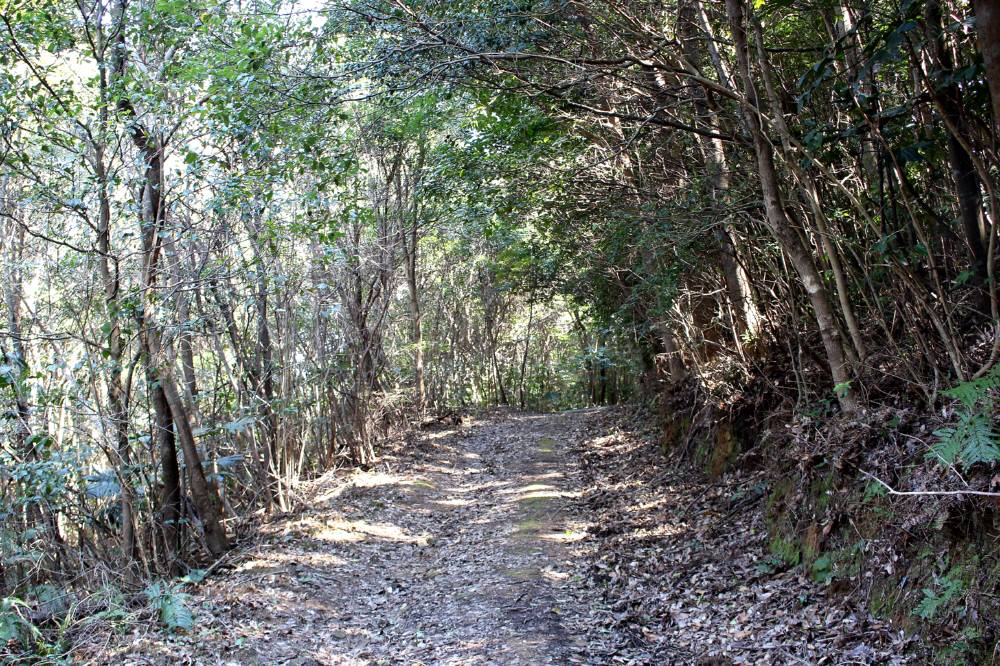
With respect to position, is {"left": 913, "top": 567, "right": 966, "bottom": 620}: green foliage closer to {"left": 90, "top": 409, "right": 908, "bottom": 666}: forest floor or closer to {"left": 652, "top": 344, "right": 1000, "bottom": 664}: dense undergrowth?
{"left": 652, "top": 344, "right": 1000, "bottom": 664}: dense undergrowth

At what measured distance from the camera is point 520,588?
7129 mm

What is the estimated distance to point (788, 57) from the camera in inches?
316

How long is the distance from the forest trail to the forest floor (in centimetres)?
2

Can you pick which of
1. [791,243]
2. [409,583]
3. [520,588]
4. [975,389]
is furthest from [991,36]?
[409,583]

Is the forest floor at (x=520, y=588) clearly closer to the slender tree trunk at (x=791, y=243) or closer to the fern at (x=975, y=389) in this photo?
the fern at (x=975, y=389)

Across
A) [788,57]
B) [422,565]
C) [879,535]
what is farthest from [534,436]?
[879,535]

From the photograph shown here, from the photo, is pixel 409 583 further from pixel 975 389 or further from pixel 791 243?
pixel 975 389

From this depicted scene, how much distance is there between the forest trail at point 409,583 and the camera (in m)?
5.93

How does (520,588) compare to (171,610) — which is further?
(520,588)

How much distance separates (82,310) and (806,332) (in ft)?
25.8

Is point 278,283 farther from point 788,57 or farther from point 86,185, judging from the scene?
point 788,57

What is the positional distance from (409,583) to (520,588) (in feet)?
5.47

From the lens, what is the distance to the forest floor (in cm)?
545

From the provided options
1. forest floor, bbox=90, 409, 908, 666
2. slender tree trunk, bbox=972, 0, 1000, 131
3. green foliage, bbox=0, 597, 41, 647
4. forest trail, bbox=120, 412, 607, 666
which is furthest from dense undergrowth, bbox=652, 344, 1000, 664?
green foliage, bbox=0, 597, 41, 647
